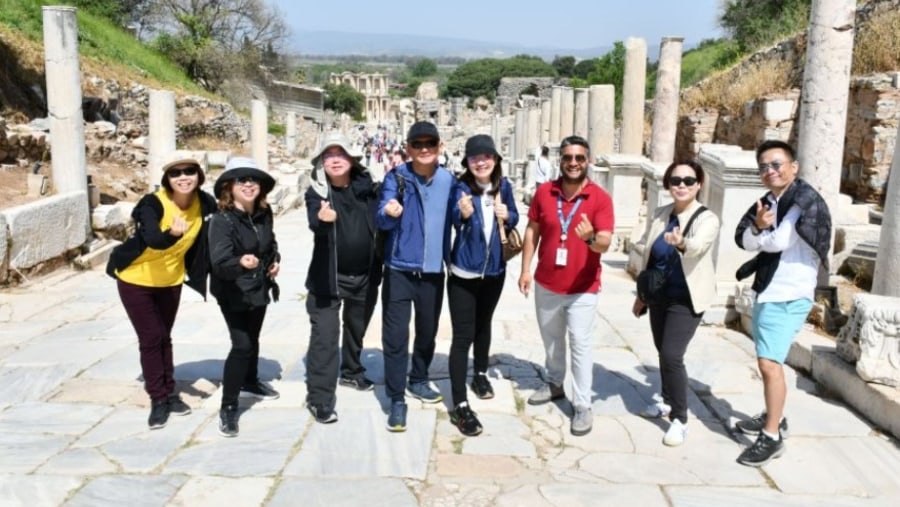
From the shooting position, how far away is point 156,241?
14.4 feet

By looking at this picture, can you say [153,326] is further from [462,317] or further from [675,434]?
[675,434]

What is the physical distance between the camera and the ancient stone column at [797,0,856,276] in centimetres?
662

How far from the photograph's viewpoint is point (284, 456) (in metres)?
4.25

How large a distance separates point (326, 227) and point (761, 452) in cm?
261

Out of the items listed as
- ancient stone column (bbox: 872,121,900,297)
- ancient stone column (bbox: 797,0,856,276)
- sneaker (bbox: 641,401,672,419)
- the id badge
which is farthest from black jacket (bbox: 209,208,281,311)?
ancient stone column (bbox: 797,0,856,276)

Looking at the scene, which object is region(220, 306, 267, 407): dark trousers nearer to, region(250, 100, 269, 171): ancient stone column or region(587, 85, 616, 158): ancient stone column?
region(587, 85, 616, 158): ancient stone column

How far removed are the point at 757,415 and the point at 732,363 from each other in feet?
3.79

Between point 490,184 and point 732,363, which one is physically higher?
point 490,184

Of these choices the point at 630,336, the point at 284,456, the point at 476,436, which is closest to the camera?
the point at 284,456

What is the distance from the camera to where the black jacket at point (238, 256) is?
14.2 ft

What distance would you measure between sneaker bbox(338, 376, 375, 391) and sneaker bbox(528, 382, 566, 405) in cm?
105

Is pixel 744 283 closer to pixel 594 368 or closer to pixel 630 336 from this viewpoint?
pixel 630 336

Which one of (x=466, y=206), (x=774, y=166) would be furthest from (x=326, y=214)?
(x=774, y=166)

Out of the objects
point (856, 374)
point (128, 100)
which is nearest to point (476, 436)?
point (856, 374)
